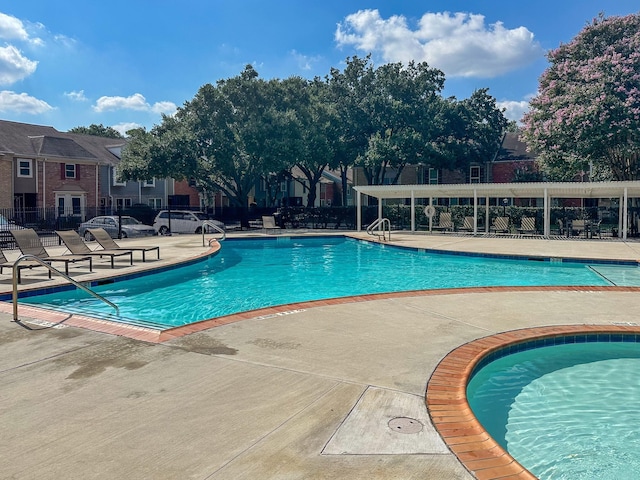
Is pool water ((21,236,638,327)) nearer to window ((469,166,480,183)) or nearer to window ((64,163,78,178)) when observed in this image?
window ((64,163,78,178))

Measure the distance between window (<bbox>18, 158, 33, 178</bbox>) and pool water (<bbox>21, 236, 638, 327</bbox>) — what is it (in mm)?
21267

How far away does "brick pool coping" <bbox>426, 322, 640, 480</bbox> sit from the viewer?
9.00 ft

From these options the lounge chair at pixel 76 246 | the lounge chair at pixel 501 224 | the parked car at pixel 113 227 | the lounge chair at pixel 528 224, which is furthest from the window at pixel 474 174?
the lounge chair at pixel 76 246

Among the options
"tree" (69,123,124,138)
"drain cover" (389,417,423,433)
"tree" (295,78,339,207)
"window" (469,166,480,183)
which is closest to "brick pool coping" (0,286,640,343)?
"drain cover" (389,417,423,433)

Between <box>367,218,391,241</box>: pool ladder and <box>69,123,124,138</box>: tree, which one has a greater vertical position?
<box>69,123,124,138</box>: tree

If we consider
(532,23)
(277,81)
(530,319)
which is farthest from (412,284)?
(277,81)

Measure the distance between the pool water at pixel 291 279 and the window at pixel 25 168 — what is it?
21.3m

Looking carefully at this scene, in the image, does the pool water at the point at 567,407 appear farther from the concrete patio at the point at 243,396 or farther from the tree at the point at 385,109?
the tree at the point at 385,109

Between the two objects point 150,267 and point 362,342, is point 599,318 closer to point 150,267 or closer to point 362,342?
point 362,342

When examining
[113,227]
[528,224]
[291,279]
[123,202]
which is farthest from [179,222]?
[528,224]

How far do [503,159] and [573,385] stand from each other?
3557cm

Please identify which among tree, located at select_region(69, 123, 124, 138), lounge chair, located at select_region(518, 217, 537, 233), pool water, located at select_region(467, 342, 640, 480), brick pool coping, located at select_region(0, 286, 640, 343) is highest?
tree, located at select_region(69, 123, 124, 138)

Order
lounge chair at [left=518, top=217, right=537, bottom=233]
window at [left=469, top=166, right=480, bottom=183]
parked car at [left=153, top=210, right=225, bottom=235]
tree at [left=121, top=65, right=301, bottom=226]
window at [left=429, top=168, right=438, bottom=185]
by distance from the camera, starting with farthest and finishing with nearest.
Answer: window at [left=429, top=168, right=438, bottom=185], window at [left=469, top=166, right=480, bottom=183], tree at [left=121, top=65, right=301, bottom=226], parked car at [left=153, top=210, right=225, bottom=235], lounge chair at [left=518, top=217, right=537, bottom=233]

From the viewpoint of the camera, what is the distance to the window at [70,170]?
33.3 metres
